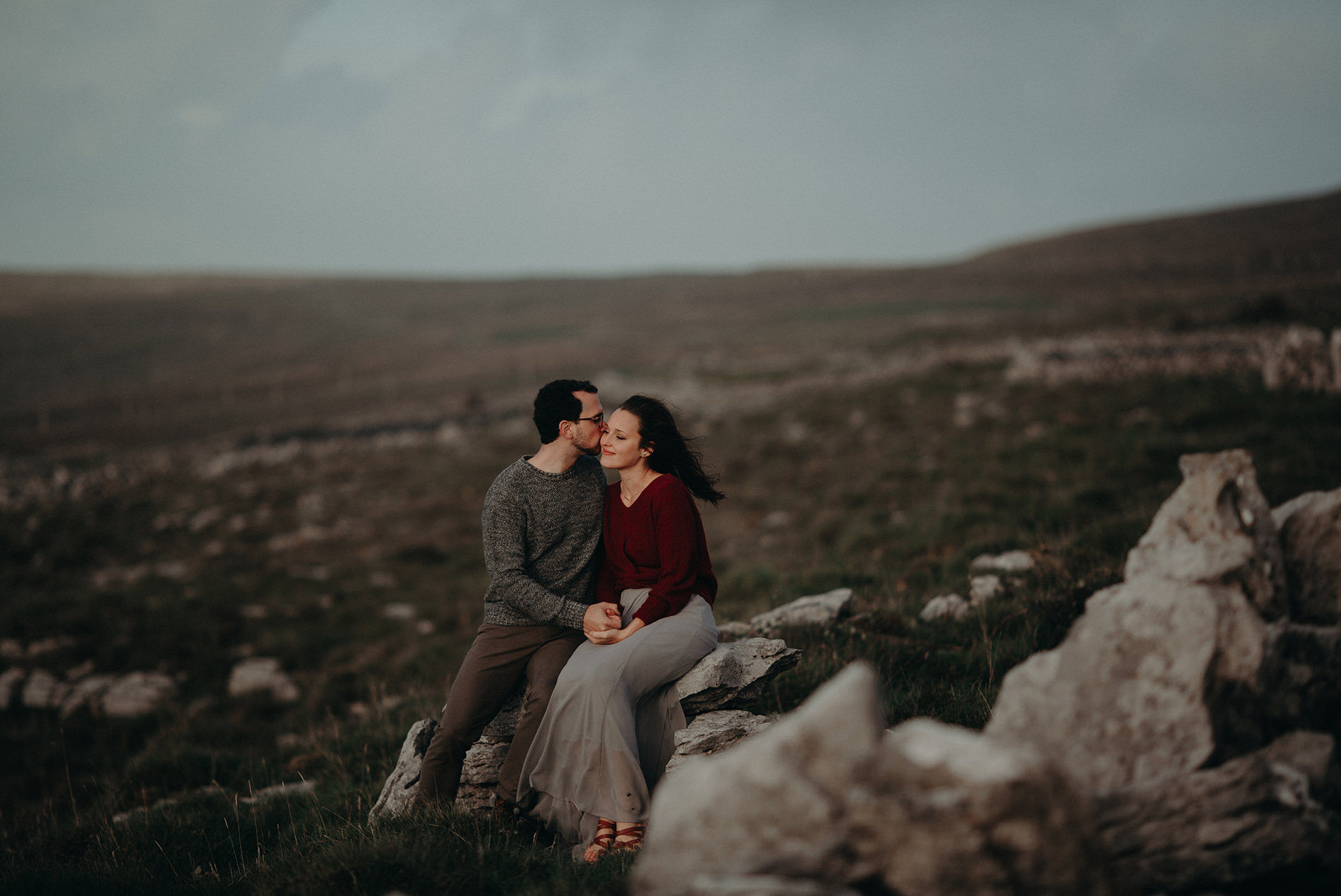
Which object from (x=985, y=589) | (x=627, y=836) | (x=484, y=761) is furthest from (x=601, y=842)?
(x=985, y=589)

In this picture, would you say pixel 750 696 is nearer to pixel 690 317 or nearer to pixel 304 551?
pixel 304 551

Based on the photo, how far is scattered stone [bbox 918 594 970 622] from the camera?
648 centimetres

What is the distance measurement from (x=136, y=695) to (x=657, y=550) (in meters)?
8.64

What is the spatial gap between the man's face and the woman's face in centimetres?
13

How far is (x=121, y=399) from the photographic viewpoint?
138 ft

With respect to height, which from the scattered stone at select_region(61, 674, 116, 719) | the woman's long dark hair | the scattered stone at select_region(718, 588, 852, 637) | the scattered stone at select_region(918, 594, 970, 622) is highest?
the woman's long dark hair

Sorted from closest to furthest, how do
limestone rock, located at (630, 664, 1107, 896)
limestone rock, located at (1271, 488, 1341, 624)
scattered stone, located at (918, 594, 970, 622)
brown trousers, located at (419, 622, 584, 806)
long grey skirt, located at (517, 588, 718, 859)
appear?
limestone rock, located at (630, 664, 1107, 896) → limestone rock, located at (1271, 488, 1341, 624) → long grey skirt, located at (517, 588, 718, 859) → brown trousers, located at (419, 622, 584, 806) → scattered stone, located at (918, 594, 970, 622)

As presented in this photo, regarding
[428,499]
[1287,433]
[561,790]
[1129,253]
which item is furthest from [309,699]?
[1129,253]

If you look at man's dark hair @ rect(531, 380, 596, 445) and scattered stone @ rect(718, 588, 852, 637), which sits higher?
man's dark hair @ rect(531, 380, 596, 445)

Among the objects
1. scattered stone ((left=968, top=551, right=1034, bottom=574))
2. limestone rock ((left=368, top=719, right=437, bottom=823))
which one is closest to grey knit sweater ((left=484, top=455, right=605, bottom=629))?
limestone rock ((left=368, top=719, right=437, bottom=823))

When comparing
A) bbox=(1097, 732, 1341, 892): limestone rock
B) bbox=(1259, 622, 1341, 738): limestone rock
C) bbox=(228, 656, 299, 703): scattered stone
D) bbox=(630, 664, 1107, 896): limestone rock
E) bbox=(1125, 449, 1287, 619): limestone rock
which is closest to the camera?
bbox=(630, 664, 1107, 896): limestone rock

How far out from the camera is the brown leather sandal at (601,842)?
411 centimetres

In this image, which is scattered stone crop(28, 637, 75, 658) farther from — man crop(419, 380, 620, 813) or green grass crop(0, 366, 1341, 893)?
man crop(419, 380, 620, 813)

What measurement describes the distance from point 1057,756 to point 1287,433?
10713 mm
